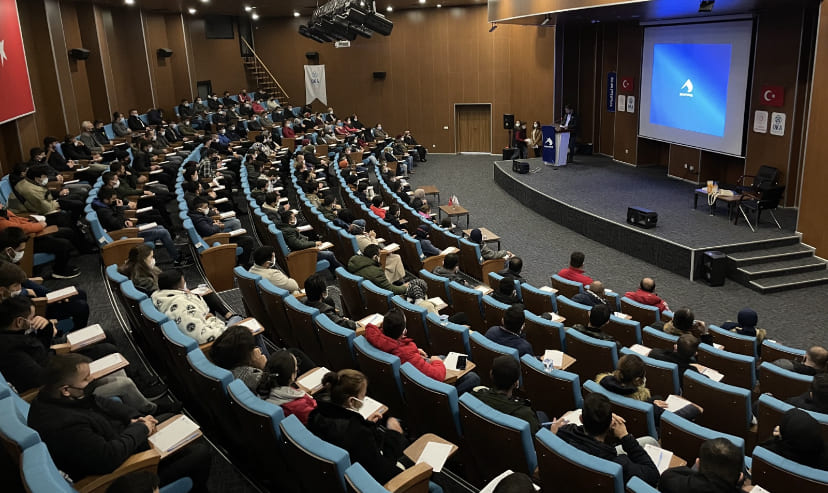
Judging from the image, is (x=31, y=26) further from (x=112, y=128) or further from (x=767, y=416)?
(x=767, y=416)

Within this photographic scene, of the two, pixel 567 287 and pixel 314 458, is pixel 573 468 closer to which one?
pixel 314 458

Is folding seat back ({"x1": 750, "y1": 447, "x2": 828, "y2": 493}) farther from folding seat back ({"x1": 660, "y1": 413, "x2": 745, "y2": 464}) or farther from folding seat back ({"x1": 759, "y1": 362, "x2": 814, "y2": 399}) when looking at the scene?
folding seat back ({"x1": 759, "y1": 362, "x2": 814, "y2": 399})

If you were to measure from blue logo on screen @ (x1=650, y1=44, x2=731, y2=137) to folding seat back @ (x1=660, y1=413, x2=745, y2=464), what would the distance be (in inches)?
393

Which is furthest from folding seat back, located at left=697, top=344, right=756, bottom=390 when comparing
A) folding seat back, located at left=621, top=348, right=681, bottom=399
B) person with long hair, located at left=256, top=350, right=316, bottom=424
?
person with long hair, located at left=256, top=350, right=316, bottom=424

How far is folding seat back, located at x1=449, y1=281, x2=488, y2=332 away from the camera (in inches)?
234

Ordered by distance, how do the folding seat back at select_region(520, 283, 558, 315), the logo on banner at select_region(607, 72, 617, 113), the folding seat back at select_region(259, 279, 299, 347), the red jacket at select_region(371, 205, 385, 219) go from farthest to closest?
the logo on banner at select_region(607, 72, 617, 113) < the red jacket at select_region(371, 205, 385, 219) < the folding seat back at select_region(520, 283, 558, 315) < the folding seat back at select_region(259, 279, 299, 347)

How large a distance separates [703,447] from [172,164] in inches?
408

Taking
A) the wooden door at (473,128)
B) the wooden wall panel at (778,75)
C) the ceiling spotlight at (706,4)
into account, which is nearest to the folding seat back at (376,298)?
the ceiling spotlight at (706,4)

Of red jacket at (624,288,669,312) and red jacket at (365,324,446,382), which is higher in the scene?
red jacket at (365,324,446,382)

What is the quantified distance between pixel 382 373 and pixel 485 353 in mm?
895

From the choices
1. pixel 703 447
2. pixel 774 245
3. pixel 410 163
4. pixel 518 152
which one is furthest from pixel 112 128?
pixel 703 447

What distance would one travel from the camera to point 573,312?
5.93 metres

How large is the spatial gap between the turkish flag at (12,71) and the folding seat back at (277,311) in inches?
246

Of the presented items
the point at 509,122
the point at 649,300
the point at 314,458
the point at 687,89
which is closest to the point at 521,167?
the point at 687,89
